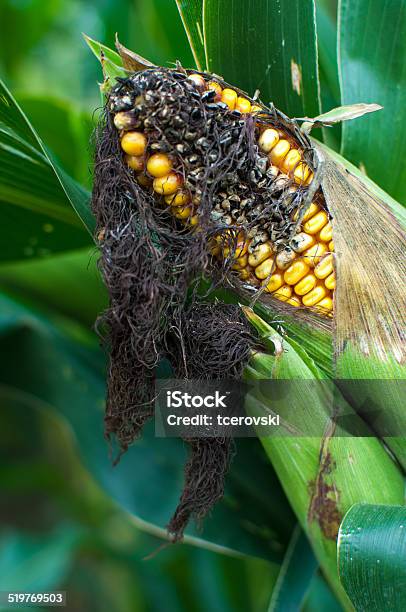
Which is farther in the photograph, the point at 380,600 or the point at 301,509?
the point at 301,509

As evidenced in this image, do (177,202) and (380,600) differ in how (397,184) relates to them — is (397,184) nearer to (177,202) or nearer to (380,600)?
(177,202)

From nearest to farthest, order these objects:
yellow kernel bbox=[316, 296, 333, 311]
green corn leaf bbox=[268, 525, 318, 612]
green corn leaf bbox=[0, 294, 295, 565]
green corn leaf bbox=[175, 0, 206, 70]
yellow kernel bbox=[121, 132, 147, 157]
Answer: yellow kernel bbox=[121, 132, 147, 157] < yellow kernel bbox=[316, 296, 333, 311] < green corn leaf bbox=[175, 0, 206, 70] < green corn leaf bbox=[268, 525, 318, 612] < green corn leaf bbox=[0, 294, 295, 565]

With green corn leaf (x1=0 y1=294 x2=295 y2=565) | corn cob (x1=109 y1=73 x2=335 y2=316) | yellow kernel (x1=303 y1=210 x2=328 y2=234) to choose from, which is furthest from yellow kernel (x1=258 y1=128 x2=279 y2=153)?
green corn leaf (x1=0 y1=294 x2=295 y2=565)


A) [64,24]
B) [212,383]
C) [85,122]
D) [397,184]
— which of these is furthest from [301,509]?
[64,24]

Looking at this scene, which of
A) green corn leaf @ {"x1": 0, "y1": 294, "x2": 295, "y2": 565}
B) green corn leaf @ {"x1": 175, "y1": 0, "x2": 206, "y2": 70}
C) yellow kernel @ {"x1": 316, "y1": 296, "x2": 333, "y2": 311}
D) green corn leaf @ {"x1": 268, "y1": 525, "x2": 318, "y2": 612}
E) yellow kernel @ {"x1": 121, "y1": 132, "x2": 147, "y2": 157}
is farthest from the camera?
green corn leaf @ {"x1": 0, "y1": 294, "x2": 295, "y2": 565}

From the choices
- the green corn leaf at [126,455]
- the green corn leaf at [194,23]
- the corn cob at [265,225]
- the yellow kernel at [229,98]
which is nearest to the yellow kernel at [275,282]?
the corn cob at [265,225]

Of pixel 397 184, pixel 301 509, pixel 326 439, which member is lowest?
pixel 301 509

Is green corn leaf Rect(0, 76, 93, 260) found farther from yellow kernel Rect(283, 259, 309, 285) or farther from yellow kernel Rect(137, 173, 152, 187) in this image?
yellow kernel Rect(283, 259, 309, 285)

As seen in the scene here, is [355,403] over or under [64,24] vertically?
under
